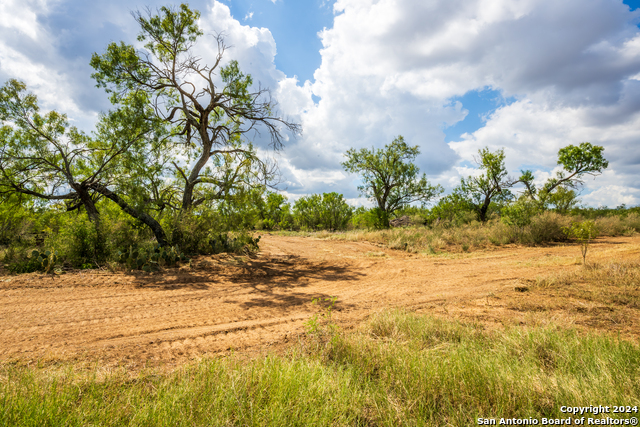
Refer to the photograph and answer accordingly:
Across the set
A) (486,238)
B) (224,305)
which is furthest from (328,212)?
(224,305)

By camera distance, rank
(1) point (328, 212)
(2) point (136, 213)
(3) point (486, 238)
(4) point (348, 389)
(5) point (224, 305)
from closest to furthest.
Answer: (4) point (348, 389)
(5) point (224, 305)
(2) point (136, 213)
(3) point (486, 238)
(1) point (328, 212)

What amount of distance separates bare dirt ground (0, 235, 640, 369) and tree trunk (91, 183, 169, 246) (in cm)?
182

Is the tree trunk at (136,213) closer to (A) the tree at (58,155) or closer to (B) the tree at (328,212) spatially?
(A) the tree at (58,155)

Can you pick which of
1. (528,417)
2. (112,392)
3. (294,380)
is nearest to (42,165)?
(112,392)

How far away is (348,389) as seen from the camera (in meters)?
2.67

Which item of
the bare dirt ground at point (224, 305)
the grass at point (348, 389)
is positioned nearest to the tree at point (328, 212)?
the bare dirt ground at point (224, 305)

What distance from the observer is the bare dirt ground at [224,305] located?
383 centimetres

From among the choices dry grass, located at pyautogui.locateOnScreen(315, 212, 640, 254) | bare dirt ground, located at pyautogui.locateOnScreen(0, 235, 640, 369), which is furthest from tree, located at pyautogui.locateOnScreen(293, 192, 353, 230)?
bare dirt ground, located at pyautogui.locateOnScreen(0, 235, 640, 369)

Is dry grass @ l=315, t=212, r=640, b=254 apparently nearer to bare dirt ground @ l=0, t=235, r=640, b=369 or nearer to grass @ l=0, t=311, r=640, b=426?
bare dirt ground @ l=0, t=235, r=640, b=369

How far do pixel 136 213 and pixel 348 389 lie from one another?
1061 centimetres

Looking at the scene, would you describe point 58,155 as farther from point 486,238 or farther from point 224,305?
point 486,238

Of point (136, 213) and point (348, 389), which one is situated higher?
point (136, 213)

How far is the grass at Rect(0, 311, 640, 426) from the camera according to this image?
2.20 metres

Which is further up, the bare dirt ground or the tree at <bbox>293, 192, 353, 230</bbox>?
the tree at <bbox>293, 192, 353, 230</bbox>
